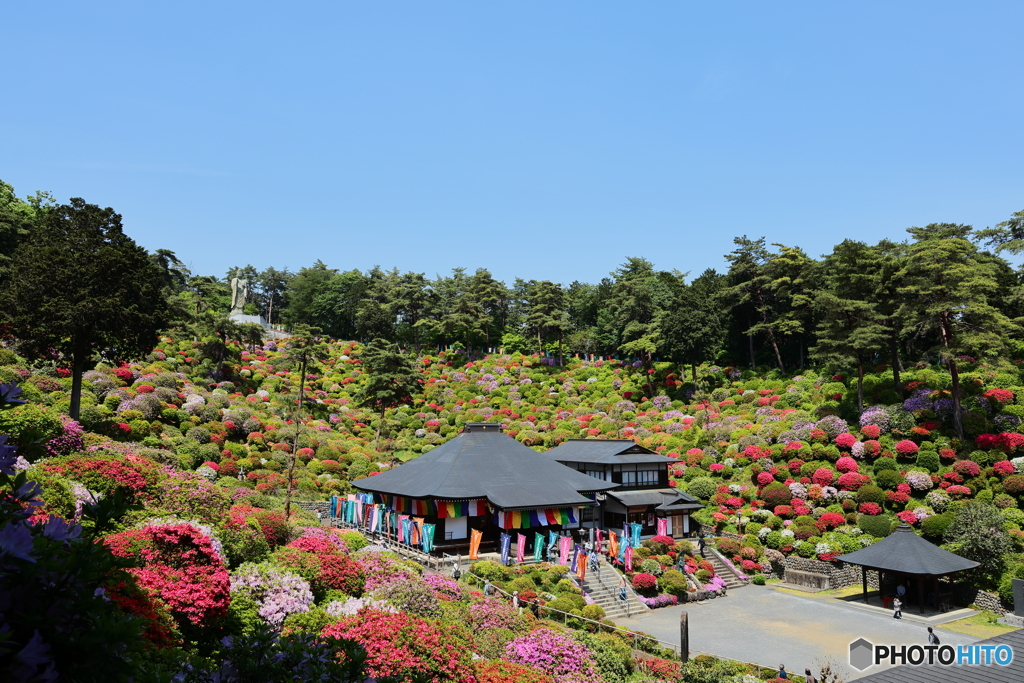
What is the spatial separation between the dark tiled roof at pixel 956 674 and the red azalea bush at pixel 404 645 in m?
9.93

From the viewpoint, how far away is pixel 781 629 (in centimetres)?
2564

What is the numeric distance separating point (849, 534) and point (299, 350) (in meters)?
45.6

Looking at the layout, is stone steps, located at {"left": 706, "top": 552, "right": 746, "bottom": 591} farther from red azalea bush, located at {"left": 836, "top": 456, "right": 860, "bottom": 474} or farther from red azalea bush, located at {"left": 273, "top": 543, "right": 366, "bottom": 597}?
red azalea bush, located at {"left": 273, "top": 543, "right": 366, "bottom": 597}

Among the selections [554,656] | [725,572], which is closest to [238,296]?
[725,572]

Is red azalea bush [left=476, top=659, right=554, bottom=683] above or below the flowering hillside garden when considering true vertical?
below

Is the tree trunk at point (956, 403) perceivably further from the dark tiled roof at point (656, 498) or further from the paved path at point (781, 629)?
the dark tiled roof at point (656, 498)

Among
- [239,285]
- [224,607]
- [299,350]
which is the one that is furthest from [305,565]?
[239,285]

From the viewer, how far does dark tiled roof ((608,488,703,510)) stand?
35938 millimetres

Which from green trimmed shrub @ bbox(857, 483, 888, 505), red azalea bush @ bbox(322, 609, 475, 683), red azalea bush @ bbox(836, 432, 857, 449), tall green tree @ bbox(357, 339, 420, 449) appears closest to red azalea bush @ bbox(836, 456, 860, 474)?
red azalea bush @ bbox(836, 432, 857, 449)

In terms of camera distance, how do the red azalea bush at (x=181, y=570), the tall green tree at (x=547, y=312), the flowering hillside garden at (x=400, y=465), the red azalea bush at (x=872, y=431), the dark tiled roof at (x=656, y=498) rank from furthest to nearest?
1. the tall green tree at (x=547, y=312)
2. the red azalea bush at (x=872, y=431)
3. the dark tiled roof at (x=656, y=498)
4. the red azalea bush at (x=181, y=570)
5. the flowering hillside garden at (x=400, y=465)

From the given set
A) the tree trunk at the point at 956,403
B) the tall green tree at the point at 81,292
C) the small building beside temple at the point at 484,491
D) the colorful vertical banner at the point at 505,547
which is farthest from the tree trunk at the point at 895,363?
the tall green tree at the point at 81,292

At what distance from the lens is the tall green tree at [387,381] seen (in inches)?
2315

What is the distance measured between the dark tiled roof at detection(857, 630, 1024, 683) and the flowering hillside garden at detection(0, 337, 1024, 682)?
7.28 m

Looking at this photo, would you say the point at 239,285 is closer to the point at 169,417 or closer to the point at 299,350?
the point at 299,350
